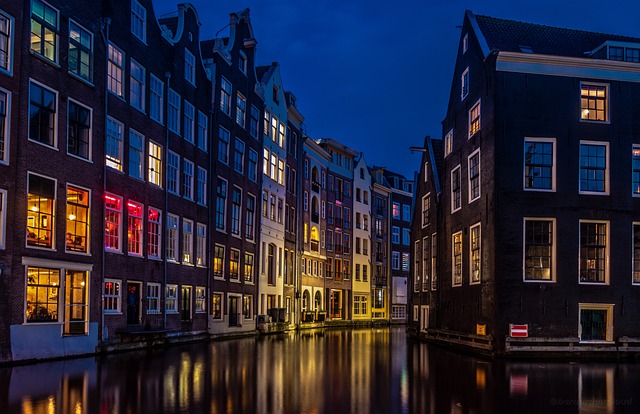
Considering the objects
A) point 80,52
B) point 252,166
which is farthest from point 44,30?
point 252,166

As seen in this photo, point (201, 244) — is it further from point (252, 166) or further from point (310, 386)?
point (310, 386)

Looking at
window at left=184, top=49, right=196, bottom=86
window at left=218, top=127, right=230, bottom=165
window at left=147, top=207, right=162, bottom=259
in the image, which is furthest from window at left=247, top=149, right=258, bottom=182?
window at left=147, top=207, right=162, bottom=259

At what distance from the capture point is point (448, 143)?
135 ft

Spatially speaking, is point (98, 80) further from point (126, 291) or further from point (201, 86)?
point (201, 86)

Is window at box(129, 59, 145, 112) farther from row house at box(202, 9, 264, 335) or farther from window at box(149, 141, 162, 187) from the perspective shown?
row house at box(202, 9, 264, 335)

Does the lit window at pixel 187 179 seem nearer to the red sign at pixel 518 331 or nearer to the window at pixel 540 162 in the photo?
the window at pixel 540 162

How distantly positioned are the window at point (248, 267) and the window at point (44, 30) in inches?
1016

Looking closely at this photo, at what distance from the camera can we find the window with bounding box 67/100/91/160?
27.3m

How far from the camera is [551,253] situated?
31.2 m

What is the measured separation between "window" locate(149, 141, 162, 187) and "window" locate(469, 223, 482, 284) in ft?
54.4

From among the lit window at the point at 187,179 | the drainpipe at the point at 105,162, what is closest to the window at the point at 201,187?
the lit window at the point at 187,179

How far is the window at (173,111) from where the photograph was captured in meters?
37.4

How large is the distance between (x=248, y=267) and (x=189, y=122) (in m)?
14.0

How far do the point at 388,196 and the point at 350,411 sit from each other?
79.9 m
